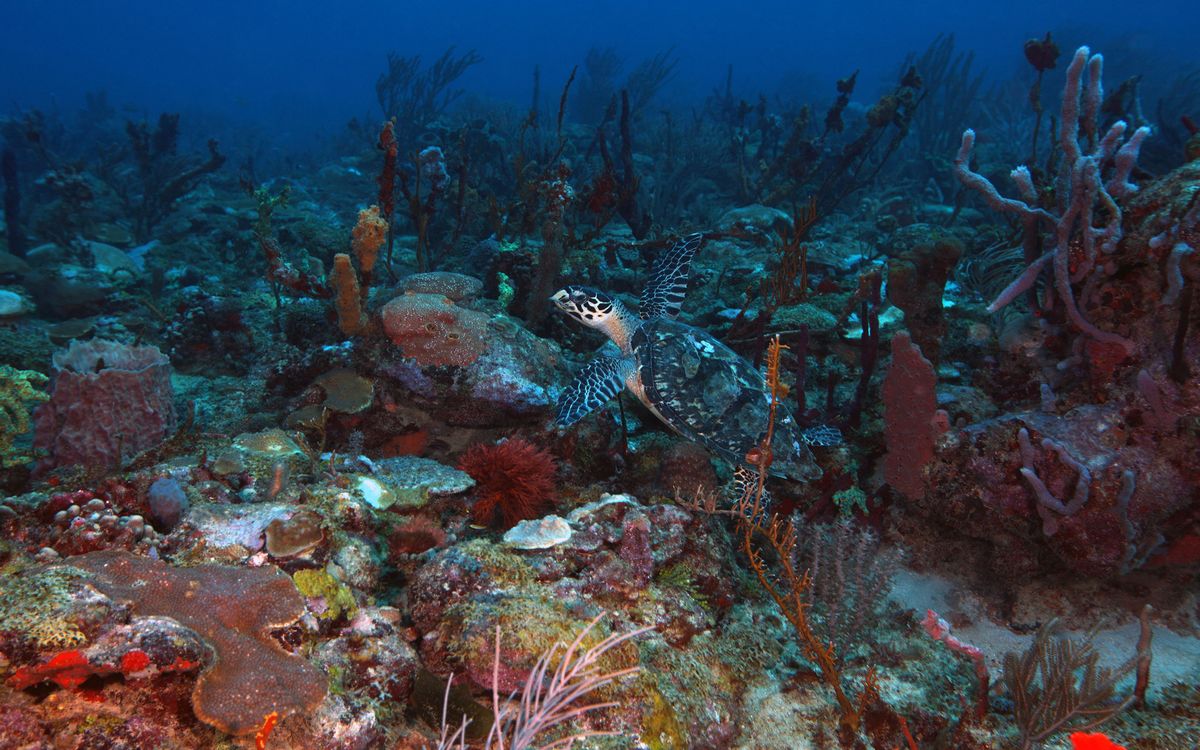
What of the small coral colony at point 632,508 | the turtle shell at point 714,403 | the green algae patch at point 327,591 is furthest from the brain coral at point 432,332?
the green algae patch at point 327,591

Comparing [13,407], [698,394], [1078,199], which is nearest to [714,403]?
[698,394]

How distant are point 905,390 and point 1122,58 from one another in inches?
1477

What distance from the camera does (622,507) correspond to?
3.00m

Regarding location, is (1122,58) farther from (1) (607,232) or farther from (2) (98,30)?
(2) (98,30)

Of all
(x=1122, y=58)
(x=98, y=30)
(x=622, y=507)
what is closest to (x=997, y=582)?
(x=622, y=507)

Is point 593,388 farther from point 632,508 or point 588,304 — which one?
point 632,508

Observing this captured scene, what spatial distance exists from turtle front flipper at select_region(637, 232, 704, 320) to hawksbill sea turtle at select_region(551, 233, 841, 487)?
0.67 m

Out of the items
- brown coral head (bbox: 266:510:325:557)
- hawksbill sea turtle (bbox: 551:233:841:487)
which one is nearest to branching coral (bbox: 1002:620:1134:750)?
hawksbill sea turtle (bbox: 551:233:841:487)

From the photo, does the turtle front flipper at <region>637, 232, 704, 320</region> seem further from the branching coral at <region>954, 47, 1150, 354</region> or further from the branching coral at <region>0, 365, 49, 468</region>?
the branching coral at <region>0, 365, 49, 468</region>

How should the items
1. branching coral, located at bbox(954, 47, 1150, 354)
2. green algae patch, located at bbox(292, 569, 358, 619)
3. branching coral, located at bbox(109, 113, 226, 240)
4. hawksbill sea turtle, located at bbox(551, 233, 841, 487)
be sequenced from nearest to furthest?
green algae patch, located at bbox(292, 569, 358, 619) < branching coral, located at bbox(954, 47, 1150, 354) < hawksbill sea turtle, located at bbox(551, 233, 841, 487) < branching coral, located at bbox(109, 113, 226, 240)

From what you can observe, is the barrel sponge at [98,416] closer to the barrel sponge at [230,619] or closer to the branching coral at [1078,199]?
the barrel sponge at [230,619]

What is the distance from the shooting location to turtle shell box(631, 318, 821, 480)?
3945mm

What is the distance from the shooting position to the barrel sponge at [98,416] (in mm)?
3416

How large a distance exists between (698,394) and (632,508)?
1.32 metres
